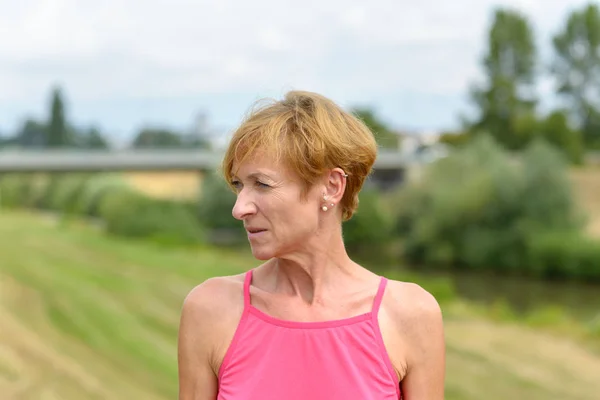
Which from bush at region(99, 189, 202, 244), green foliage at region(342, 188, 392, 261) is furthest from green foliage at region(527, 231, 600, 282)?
bush at region(99, 189, 202, 244)

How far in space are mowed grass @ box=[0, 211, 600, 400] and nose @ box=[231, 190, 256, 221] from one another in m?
5.60

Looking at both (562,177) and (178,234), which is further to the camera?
(562,177)

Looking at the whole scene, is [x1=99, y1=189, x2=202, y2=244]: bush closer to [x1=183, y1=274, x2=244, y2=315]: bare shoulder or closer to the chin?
[x1=183, y1=274, x2=244, y2=315]: bare shoulder

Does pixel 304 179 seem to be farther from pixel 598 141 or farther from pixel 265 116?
pixel 598 141

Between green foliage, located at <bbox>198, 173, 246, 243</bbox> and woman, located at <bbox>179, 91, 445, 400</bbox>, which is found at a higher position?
woman, located at <bbox>179, 91, 445, 400</bbox>

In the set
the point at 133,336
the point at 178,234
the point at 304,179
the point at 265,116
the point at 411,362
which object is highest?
the point at 265,116

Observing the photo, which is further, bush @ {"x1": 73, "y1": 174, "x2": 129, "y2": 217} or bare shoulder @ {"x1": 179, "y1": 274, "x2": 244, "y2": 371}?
bush @ {"x1": 73, "y1": 174, "x2": 129, "y2": 217}

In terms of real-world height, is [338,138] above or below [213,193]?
above

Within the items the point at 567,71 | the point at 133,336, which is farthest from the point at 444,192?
the point at 133,336

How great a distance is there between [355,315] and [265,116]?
0.43 m

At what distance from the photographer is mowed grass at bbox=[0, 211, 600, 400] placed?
7.43m

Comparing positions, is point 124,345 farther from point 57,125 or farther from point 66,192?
point 57,125

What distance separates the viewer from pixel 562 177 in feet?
95.9

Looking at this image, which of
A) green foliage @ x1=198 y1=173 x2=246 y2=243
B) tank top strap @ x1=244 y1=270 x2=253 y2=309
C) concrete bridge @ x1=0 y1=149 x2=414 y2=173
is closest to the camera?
tank top strap @ x1=244 y1=270 x2=253 y2=309
